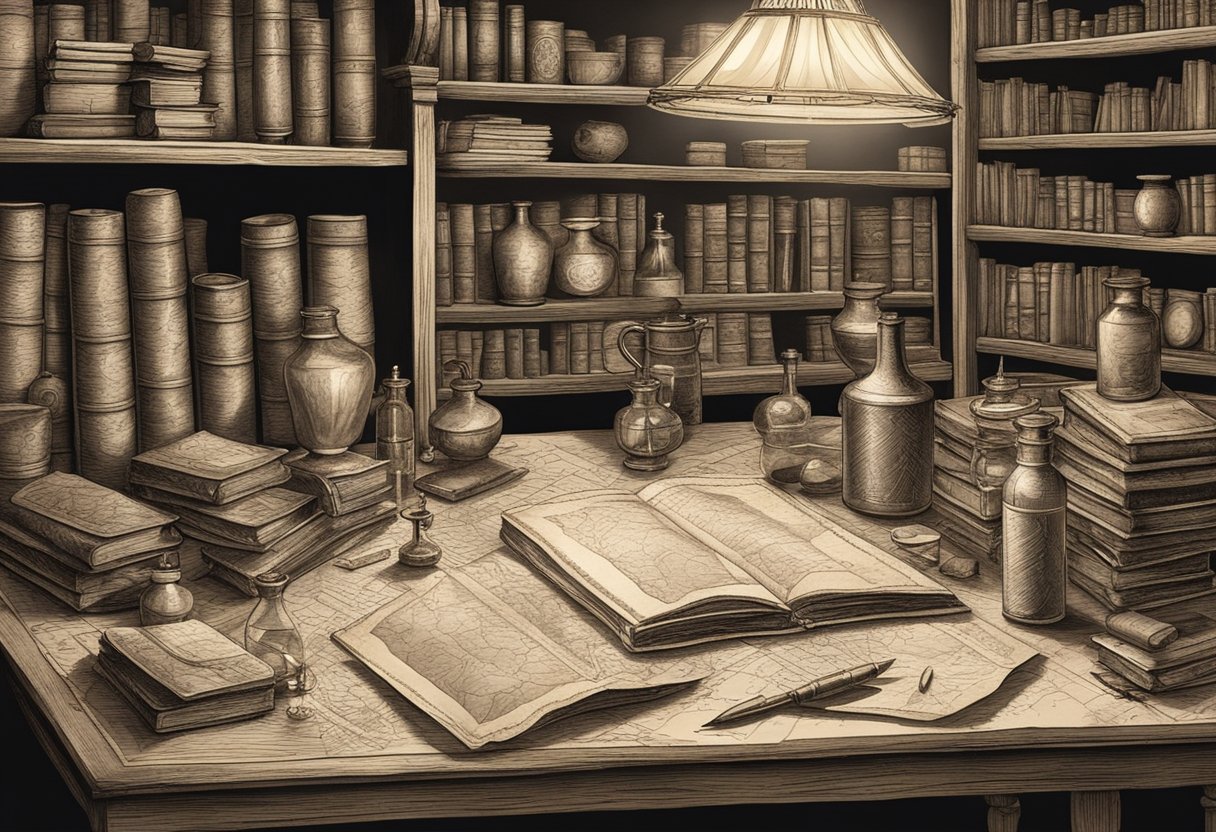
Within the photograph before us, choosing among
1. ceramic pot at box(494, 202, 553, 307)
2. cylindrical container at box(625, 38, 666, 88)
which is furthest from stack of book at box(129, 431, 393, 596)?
cylindrical container at box(625, 38, 666, 88)

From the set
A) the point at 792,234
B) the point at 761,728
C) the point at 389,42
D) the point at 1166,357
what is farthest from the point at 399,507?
the point at 1166,357

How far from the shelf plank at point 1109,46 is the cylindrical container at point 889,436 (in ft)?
6.07

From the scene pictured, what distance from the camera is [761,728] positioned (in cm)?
154

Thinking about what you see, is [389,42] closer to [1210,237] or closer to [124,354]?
[124,354]

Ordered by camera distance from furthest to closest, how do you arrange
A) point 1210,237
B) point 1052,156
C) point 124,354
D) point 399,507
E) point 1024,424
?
point 1052,156 < point 1210,237 < point 124,354 < point 399,507 < point 1024,424

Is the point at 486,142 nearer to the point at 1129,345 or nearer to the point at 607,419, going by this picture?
the point at 607,419

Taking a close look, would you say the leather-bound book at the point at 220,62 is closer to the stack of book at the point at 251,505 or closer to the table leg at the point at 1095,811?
the stack of book at the point at 251,505

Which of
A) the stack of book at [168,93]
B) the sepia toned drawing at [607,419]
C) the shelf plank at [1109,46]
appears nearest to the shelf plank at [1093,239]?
the sepia toned drawing at [607,419]

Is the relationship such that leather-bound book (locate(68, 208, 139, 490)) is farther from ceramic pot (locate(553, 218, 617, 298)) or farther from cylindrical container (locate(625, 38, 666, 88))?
cylindrical container (locate(625, 38, 666, 88))

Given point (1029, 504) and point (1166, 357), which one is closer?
point (1029, 504)

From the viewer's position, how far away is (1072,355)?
3.82 metres

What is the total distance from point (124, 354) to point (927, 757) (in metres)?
1.76

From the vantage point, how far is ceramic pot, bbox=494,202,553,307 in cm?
349

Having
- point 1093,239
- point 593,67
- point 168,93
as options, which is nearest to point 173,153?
point 168,93
